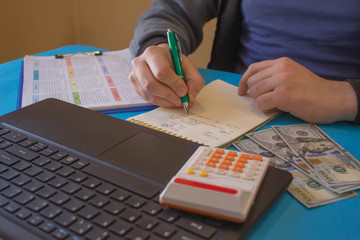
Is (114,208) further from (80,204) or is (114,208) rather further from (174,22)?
(174,22)

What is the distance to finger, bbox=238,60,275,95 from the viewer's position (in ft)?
2.37

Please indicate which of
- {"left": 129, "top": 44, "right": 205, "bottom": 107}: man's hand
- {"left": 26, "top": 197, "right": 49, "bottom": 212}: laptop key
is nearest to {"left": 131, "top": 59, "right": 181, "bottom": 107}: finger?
{"left": 129, "top": 44, "right": 205, "bottom": 107}: man's hand

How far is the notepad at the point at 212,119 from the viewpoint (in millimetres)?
588

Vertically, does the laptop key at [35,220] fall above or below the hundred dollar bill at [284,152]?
above

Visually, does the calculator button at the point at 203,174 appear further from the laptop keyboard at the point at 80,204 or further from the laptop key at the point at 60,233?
the laptop key at the point at 60,233

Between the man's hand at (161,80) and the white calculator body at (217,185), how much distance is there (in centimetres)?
25

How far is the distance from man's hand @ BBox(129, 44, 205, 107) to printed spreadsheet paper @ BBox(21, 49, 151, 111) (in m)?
0.04

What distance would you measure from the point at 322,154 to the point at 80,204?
380mm

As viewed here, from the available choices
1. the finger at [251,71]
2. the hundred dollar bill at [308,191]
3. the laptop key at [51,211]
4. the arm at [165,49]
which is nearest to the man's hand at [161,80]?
the arm at [165,49]

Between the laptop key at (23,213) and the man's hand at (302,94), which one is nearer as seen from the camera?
the laptop key at (23,213)

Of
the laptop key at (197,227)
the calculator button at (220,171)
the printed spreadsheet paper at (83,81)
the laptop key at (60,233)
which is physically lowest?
the printed spreadsheet paper at (83,81)

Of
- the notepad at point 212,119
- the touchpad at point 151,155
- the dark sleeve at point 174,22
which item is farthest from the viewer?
the dark sleeve at point 174,22

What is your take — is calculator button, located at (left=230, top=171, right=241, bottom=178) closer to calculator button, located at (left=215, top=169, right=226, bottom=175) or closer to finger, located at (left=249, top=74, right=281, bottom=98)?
calculator button, located at (left=215, top=169, right=226, bottom=175)

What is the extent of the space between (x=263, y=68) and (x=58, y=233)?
0.54 m
